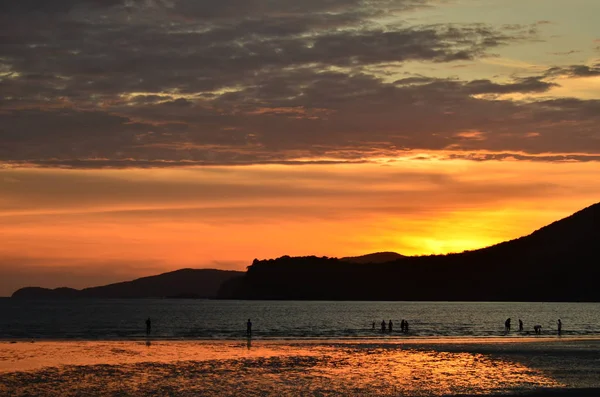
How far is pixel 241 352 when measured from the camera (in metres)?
62.7

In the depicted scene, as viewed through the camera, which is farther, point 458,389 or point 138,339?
point 138,339

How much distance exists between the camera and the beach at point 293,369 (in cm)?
4041

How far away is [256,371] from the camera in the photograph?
47969 millimetres

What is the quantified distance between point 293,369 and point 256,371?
2544mm

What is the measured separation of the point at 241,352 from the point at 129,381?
19955mm

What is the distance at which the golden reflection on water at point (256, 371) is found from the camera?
4047cm

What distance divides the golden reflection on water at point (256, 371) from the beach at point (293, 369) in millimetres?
60

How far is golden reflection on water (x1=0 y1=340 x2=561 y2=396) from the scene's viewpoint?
40469 mm

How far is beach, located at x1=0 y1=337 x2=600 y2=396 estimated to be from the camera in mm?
40406

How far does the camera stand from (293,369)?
4903 centimetres

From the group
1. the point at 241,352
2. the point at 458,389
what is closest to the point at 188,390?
the point at 458,389

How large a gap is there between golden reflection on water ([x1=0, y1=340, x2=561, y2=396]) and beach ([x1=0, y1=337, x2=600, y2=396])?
0.20 ft

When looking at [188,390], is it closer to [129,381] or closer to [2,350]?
[129,381]

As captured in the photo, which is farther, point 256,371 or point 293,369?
point 293,369
